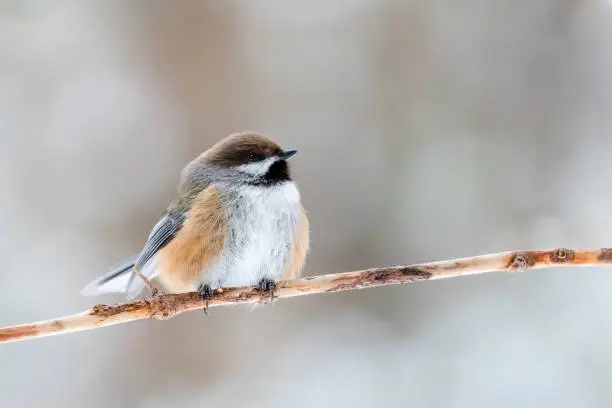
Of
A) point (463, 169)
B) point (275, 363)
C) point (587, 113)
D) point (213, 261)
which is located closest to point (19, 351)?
point (275, 363)

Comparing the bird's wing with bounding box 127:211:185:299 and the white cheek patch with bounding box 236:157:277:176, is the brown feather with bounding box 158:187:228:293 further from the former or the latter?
the white cheek patch with bounding box 236:157:277:176

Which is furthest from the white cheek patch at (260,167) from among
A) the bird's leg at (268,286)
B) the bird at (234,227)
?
the bird's leg at (268,286)

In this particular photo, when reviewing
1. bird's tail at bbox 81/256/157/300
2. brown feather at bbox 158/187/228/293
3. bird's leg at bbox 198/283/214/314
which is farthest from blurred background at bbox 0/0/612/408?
bird's leg at bbox 198/283/214/314

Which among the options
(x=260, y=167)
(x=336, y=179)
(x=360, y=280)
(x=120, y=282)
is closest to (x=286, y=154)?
(x=260, y=167)

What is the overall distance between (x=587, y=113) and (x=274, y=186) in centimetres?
235

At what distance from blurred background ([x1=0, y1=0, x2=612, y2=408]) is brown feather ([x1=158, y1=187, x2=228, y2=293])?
1.25m

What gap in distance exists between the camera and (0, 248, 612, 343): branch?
173 centimetres

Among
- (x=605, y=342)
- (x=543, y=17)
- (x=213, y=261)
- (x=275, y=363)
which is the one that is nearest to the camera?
(x=213, y=261)

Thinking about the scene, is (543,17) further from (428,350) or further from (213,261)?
(213,261)

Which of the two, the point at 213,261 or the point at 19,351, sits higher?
the point at 213,261

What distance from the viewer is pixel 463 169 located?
13.0 feet

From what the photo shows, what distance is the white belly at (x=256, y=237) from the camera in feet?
8.31

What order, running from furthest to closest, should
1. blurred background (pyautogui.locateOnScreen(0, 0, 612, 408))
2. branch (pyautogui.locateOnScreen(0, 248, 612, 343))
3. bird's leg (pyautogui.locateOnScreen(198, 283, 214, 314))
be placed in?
blurred background (pyautogui.locateOnScreen(0, 0, 612, 408))
bird's leg (pyautogui.locateOnScreen(198, 283, 214, 314))
branch (pyautogui.locateOnScreen(0, 248, 612, 343))

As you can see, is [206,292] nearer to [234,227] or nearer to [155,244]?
[234,227]
